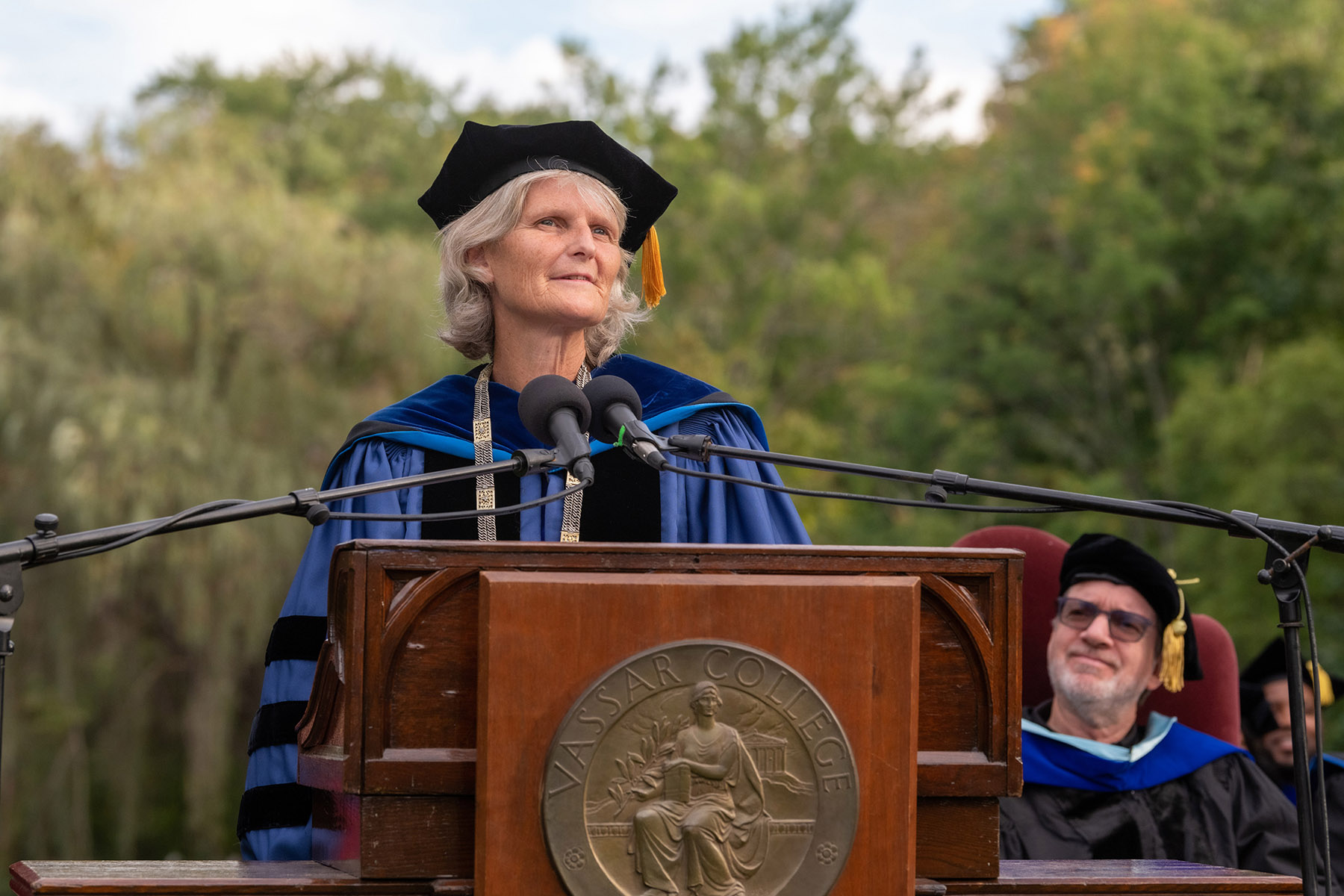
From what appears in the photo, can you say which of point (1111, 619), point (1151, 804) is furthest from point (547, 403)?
point (1151, 804)

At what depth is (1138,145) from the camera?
821 inches

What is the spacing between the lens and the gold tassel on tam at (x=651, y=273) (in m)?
3.51

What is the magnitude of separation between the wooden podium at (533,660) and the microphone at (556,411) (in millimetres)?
277

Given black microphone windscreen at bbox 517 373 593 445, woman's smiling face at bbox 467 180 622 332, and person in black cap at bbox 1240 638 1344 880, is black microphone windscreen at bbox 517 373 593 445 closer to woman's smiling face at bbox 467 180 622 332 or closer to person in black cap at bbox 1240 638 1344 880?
woman's smiling face at bbox 467 180 622 332

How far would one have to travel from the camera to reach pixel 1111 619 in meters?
5.05

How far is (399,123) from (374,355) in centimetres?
1423

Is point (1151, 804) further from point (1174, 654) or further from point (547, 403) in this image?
point (547, 403)

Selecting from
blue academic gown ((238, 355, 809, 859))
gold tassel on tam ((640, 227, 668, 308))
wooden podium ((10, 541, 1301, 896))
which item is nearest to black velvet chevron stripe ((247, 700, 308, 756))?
blue academic gown ((238, 355, 809, 859))

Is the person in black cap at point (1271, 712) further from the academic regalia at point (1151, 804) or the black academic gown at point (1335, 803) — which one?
the academic regalia at point (1151, 804)

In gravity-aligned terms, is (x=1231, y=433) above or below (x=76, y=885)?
above

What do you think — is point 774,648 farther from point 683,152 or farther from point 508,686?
Answer: point 683,152

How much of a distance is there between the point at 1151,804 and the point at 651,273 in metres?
2.54

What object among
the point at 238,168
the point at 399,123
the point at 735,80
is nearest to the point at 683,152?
the point at 735,80

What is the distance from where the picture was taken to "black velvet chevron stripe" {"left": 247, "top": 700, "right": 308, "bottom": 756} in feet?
8.89
